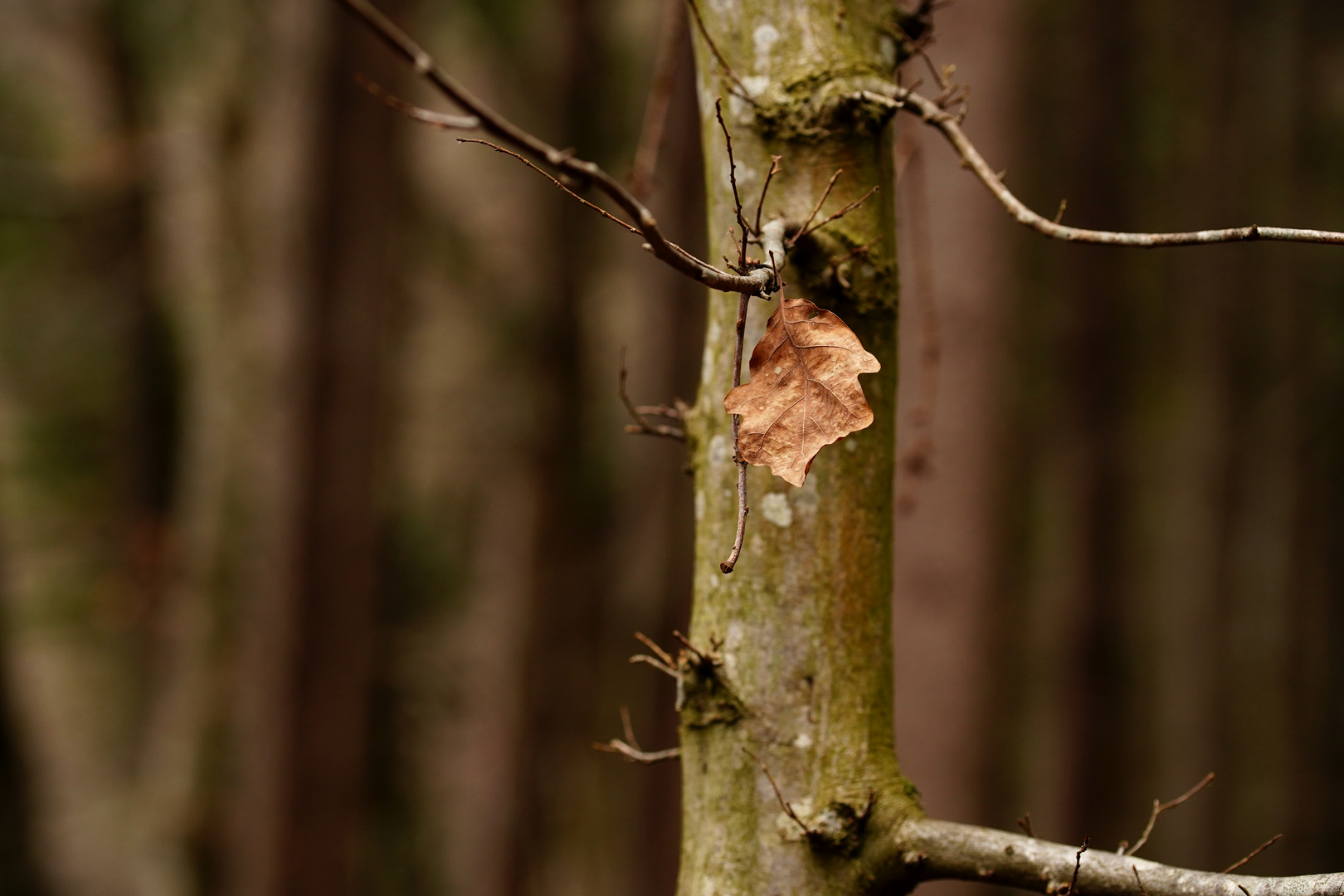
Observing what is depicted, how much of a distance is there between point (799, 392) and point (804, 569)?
167 mm

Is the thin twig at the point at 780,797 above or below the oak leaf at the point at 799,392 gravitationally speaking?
below

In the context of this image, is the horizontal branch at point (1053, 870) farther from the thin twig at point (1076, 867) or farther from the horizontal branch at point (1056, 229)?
the horizontal branch at point (1056, 229)

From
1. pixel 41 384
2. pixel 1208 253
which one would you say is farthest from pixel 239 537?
pixel 1208 253

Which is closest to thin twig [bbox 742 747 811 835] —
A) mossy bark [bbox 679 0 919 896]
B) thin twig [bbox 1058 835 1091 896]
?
mossy bark [bbox 679 0 919 896]

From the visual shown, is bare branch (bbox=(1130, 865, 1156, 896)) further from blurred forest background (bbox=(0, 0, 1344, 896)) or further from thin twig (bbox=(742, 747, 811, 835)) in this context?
blurred forest background (bbox=(0, 0, 1344, 896))

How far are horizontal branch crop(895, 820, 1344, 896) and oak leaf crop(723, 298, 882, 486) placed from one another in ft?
0.87

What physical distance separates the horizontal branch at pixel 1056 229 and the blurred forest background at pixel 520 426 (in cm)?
204

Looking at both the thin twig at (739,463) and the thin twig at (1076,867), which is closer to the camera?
the thin twig at (739,463)

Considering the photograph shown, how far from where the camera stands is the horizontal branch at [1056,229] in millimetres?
422

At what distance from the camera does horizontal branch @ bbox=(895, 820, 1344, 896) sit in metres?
0.44

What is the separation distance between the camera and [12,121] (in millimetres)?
2873

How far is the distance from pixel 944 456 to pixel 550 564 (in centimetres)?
140

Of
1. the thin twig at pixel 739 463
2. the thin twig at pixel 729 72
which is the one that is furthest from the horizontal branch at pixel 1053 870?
the thin twig at pixel 729 72

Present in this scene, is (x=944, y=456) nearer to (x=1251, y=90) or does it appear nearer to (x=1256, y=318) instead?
(x=1256, y=318)
